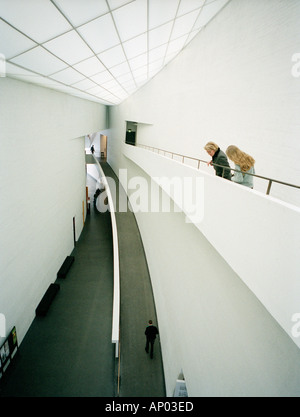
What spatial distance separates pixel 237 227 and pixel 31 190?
581cm

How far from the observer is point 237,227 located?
255 cm

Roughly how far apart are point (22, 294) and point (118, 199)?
10129 millimetres

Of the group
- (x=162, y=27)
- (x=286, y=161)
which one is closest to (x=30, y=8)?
(x=162, y=27)

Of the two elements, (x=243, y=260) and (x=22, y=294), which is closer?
(x=243, y=260)

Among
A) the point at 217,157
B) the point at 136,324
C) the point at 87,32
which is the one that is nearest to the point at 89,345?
the point at 136,324

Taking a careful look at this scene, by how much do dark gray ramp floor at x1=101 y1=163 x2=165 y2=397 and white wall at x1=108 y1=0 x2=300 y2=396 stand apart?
21.5 inches

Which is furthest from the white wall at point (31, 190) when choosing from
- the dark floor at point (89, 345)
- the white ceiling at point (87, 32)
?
the white ceiling at point (87, 32)

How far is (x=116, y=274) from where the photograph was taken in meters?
7.85

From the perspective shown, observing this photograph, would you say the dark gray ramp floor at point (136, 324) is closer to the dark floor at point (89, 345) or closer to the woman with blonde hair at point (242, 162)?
the dark floor at point (89, 345)

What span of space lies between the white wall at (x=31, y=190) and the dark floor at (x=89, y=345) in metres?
0.85

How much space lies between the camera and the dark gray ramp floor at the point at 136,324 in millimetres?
5723

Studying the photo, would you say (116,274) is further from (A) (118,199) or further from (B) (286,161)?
(A) (118,199)

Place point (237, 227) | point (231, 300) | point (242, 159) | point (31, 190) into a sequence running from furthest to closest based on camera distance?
1. point (31, 190)
2. point (231, 300)
3. point (242, 159)
4. point (237, 227)

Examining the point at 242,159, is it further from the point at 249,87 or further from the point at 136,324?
the point at 136,324
